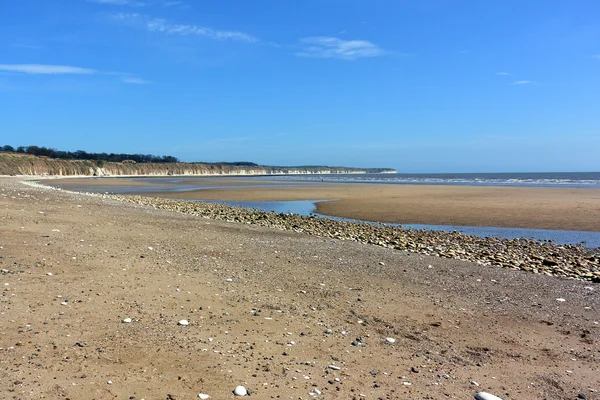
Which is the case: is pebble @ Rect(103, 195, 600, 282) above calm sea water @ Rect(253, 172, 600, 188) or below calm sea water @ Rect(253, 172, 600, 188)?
below

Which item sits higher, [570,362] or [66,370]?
[66,370]

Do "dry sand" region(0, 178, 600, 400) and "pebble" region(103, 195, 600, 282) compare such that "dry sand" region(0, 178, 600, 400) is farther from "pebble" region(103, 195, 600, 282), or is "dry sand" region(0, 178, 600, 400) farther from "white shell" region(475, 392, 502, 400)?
"pebble" region(103, 195, 600, 282)

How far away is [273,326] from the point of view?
20.7 feet

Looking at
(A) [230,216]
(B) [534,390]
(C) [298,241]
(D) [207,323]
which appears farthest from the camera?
(A) [230,216]

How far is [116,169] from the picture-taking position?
135000mm

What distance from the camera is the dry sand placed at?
4.65 metres

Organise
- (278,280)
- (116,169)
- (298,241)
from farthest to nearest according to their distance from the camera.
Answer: (116,169)
(298,241)
(278,280)

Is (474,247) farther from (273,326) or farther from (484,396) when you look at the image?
(484,396)

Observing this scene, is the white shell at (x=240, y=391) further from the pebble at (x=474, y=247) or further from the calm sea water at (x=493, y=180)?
the calm sea water at (x=493, y=180)

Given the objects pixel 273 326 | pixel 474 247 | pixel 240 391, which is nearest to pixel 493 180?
pixel 474 247

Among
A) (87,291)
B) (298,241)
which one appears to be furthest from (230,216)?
(87,291)

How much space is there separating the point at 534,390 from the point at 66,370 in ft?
16.0

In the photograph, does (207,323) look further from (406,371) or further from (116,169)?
(116,169)

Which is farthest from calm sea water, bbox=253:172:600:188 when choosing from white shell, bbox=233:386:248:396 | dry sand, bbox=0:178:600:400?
white shell, bbox=233:386:248:396
